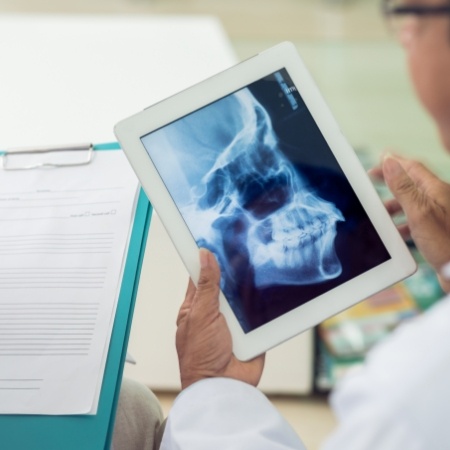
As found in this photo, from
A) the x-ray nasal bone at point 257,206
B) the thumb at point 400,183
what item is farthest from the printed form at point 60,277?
the thumb at point 400,183

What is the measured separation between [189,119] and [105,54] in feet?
1.76

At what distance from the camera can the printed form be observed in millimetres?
793

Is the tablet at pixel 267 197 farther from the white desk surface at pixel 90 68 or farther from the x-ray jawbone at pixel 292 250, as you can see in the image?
the white desk surface at pixel 90 68

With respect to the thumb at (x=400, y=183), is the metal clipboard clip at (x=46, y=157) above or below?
above

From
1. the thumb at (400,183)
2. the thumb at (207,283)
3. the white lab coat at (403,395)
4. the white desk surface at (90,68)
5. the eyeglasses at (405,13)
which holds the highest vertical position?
the eyeglasses at (405,13)

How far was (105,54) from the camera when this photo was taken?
1341 millimetres

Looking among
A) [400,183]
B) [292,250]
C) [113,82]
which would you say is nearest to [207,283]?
[292,250]

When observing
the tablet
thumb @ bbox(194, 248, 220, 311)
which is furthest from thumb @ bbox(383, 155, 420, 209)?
thumb @ bbox(194, 248, 220, 311)

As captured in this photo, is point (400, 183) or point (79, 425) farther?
point (400, 183)

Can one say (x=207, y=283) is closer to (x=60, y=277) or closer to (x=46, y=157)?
(x=60, y=277)

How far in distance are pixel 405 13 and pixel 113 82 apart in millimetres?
745

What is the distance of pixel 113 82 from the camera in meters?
1.26

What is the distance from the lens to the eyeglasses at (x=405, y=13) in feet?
1.89

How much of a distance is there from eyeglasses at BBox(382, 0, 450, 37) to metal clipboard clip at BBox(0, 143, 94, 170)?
47 cm
